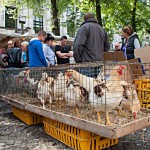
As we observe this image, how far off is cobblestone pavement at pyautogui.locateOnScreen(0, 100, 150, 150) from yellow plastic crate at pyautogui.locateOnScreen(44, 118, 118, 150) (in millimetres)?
153

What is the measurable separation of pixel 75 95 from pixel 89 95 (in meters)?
0.40

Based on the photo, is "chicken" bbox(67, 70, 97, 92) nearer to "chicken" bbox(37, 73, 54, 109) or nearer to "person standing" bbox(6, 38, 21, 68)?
"chicken" bbox(37, 73, 54, 109)

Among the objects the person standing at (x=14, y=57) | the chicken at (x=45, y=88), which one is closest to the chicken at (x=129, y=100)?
the chicken at (x=45, y=88)

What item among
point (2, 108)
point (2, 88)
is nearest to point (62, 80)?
point (2, 88)

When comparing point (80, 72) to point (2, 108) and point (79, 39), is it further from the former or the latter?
point (2, 108)

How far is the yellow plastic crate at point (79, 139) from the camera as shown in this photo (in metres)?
3.79

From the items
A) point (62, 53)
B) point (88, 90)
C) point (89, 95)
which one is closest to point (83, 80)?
point (88, 90)

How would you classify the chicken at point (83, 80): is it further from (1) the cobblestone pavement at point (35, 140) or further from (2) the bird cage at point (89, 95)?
(1) the cobblestone pavement at point (35, 140)

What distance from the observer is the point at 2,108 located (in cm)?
746

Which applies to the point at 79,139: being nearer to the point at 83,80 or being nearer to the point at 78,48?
the point at 83,80

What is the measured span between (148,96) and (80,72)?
158 cm

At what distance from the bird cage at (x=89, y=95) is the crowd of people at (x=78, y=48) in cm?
60

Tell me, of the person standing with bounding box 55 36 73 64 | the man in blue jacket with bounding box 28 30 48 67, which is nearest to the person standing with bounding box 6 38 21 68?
the person standing with bounding box 55 36 73 64

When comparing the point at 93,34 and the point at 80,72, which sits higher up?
the point at 93,34
